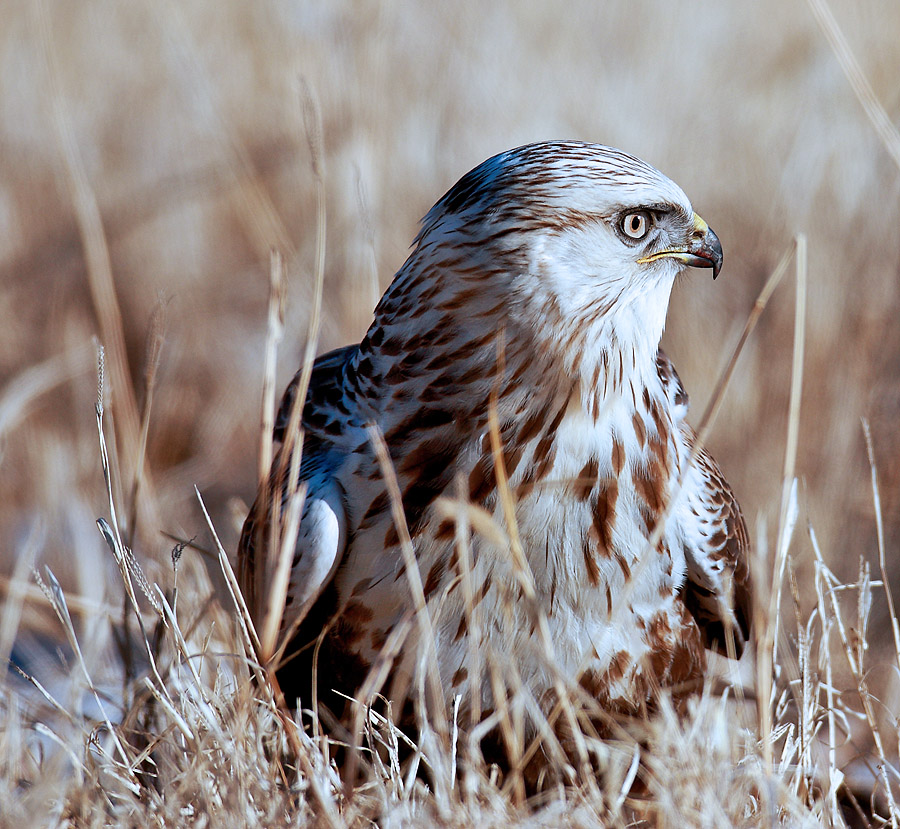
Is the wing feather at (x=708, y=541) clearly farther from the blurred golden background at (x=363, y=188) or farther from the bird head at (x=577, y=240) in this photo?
the blurred golden background at (x=363, y=188)

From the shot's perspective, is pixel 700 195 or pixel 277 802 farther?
pixel 700 195

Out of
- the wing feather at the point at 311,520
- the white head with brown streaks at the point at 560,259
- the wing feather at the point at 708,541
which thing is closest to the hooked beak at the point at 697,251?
the white head with brown streaks at the point at 560,259

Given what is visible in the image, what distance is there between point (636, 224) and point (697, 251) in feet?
0.61

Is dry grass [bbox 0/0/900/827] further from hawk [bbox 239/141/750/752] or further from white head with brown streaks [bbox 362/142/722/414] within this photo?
white head with brown streaks [bbox 362/142/722/414]

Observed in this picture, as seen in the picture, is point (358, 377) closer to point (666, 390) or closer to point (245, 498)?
point (666, 390)

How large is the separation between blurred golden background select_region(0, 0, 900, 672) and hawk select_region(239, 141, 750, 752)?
5.25 ft

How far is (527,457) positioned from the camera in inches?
89.9

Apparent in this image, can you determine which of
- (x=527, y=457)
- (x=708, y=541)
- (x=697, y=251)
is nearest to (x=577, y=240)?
(x=697, y=251)

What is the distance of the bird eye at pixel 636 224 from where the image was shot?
90.5 inches

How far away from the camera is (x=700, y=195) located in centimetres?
488

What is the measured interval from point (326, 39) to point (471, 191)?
10.5ft

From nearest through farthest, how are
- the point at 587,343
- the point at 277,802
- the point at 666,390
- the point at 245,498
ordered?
the point at 277,802, the point at 587,343, the point at 666,390, the point at 245,498

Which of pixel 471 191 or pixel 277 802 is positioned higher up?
pixel 471 191

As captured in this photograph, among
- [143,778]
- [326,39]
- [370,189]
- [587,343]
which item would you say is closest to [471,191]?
[587,343]
